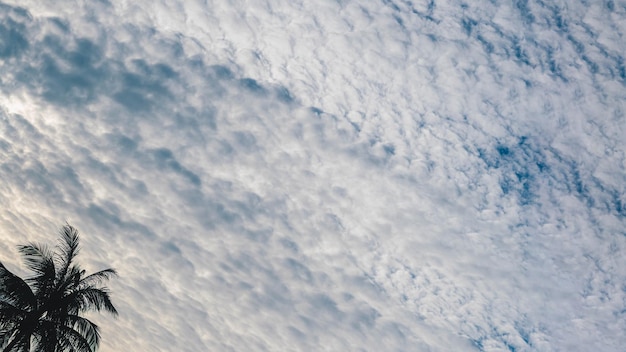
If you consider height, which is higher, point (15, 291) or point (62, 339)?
point (15, 291)

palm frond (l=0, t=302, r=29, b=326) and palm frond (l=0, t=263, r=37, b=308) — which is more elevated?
palm frond (l=0, t=263, r=37, b=308)

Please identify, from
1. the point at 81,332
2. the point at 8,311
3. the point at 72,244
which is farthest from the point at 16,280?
the point at 81,332

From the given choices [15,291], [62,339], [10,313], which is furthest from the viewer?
[62,339]

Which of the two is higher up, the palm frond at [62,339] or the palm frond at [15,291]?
the palm frond at [15,291]

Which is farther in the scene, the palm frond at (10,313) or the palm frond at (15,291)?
the palm frond at (15,291)

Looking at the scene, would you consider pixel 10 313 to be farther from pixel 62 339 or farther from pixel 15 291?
pixel 62 339

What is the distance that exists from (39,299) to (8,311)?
1.34 metres

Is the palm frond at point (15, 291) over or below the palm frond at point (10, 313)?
over

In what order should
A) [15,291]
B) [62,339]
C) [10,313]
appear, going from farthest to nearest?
1. [62,339]
2. [15,291]
3. [10,313]

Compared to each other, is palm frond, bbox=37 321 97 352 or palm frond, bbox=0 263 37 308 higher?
palm frond, bbox=0 263 37 308

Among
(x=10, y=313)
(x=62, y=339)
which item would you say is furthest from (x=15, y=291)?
(x=62, y=339)

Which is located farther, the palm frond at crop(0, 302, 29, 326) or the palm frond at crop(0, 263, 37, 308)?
the palm frond at crop(0, 263, 37, 308)

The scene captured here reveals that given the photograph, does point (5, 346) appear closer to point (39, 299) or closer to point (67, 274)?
point (39, 299)

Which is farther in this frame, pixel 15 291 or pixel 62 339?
pixel 62 339
